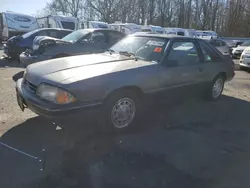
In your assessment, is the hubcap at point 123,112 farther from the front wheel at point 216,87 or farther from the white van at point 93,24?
the white van at point 93,24

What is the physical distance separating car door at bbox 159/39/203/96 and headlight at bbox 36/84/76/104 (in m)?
1.65

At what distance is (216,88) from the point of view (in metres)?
6.09

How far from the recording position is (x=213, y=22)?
4747cm

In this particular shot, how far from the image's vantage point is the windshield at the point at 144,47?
4.50 metres

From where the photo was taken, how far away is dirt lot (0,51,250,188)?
2.86m

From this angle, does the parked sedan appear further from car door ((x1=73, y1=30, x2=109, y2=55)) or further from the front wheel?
car door ((x1=73, y1=30, x2=109, y2=55))

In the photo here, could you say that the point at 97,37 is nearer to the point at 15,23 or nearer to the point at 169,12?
the point at 15,23

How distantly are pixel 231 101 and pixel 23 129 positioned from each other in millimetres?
4708

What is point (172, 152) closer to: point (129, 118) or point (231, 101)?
point (129, 118)

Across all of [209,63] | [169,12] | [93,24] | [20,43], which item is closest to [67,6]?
[169,12]

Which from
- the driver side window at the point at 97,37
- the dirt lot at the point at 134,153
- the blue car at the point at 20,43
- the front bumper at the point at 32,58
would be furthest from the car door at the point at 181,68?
the blue car at the point at 20,43

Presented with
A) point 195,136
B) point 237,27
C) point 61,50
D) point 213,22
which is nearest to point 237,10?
point 237,27

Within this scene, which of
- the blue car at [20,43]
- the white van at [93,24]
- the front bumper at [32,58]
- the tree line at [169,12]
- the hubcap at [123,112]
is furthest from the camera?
the tree line at [169,12]

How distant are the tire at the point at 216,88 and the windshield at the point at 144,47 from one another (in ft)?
5.90
